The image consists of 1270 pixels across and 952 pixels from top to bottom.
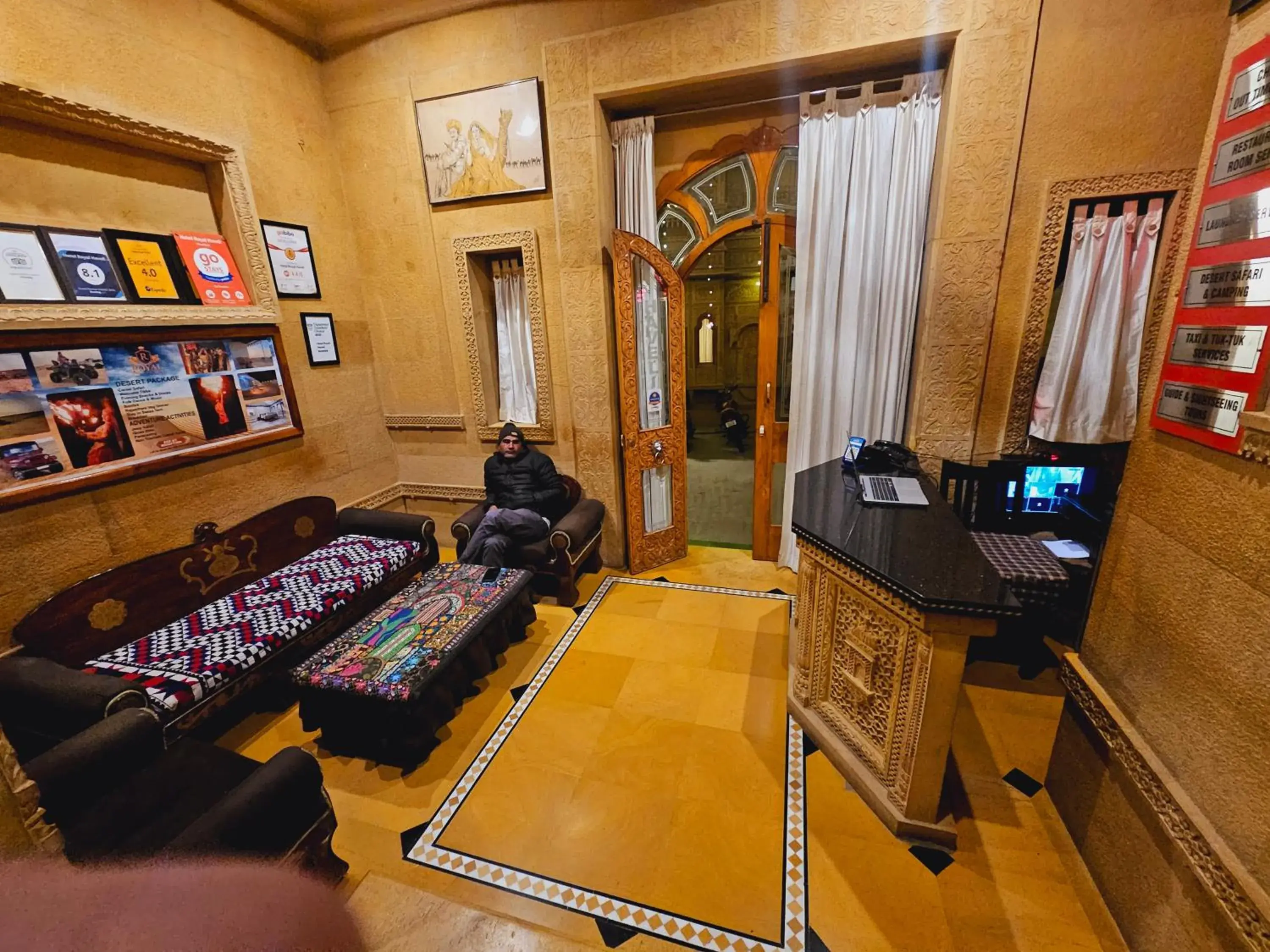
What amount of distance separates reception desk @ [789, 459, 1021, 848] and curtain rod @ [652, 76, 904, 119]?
7.79 feet

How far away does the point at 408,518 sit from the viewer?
3.56 meters

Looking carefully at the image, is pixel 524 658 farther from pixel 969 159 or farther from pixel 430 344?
pixel 969 159

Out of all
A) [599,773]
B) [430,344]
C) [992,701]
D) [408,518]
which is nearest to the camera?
[599,773]

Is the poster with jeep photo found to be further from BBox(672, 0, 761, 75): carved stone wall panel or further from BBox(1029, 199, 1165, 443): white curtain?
BBox(1029, 199, 1165, 443): white curtain

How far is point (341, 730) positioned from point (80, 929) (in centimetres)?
242

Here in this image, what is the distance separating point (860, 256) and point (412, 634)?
10.8 ft

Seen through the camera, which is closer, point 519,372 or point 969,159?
point 969,159

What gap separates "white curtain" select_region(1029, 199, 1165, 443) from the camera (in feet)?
8.33

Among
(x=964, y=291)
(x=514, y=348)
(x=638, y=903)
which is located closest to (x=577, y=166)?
(x=514, y=348)

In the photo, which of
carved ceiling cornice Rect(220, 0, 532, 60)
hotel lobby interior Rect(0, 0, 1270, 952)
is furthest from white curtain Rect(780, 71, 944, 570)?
carved ceiling cornice Rect(220, 0, 532, 60)

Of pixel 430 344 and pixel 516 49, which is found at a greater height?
pixel 516 49

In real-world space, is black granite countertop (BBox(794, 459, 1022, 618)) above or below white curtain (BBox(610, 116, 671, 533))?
below

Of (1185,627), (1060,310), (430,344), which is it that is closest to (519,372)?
(430,344)

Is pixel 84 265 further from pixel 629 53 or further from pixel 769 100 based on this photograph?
pixel 769 100
